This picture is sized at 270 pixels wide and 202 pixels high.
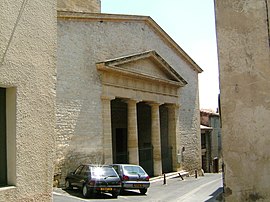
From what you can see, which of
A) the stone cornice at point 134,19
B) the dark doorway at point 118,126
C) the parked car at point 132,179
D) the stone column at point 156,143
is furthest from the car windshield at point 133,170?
the dark doorway at point 118,126

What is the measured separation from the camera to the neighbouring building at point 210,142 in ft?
121

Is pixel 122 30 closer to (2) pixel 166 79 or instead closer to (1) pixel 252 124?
(2) pixel 166 79

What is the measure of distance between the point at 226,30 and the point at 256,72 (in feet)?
2.37

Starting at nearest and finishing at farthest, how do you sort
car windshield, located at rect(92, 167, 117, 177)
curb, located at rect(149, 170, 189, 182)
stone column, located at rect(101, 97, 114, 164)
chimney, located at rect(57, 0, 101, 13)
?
car windshield, located at rect(92, 167, 117, 177) < stone column, located at rect(101, 97, 114, 164) < chimney, located at rect(57, 0, 101, 13) < curb, located at rect(149, 170, 189, 182)

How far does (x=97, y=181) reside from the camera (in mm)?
14312

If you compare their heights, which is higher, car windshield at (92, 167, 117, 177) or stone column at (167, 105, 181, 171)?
stone column at (167, 105, 181, 171)

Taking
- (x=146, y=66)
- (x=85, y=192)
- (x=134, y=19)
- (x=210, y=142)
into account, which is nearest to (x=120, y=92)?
(x=146, y=66)

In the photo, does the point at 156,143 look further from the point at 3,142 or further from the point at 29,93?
the point at 3,142

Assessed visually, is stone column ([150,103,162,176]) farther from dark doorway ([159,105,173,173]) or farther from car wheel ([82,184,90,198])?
car wheel ([82,184,90,198])

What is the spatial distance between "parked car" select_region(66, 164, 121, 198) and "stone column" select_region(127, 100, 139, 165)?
688 centimetres

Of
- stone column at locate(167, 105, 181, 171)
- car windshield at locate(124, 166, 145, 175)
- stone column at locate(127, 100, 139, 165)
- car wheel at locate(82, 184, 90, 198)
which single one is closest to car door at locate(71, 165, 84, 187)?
car wheel at locate(82, 184, 90, 198)

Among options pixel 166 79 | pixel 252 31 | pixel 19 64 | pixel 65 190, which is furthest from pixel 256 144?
pixel 166 79

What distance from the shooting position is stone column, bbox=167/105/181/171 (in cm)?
2772

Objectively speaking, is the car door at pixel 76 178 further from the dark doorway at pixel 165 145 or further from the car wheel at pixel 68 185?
the dark doorway at pixel 165 145
